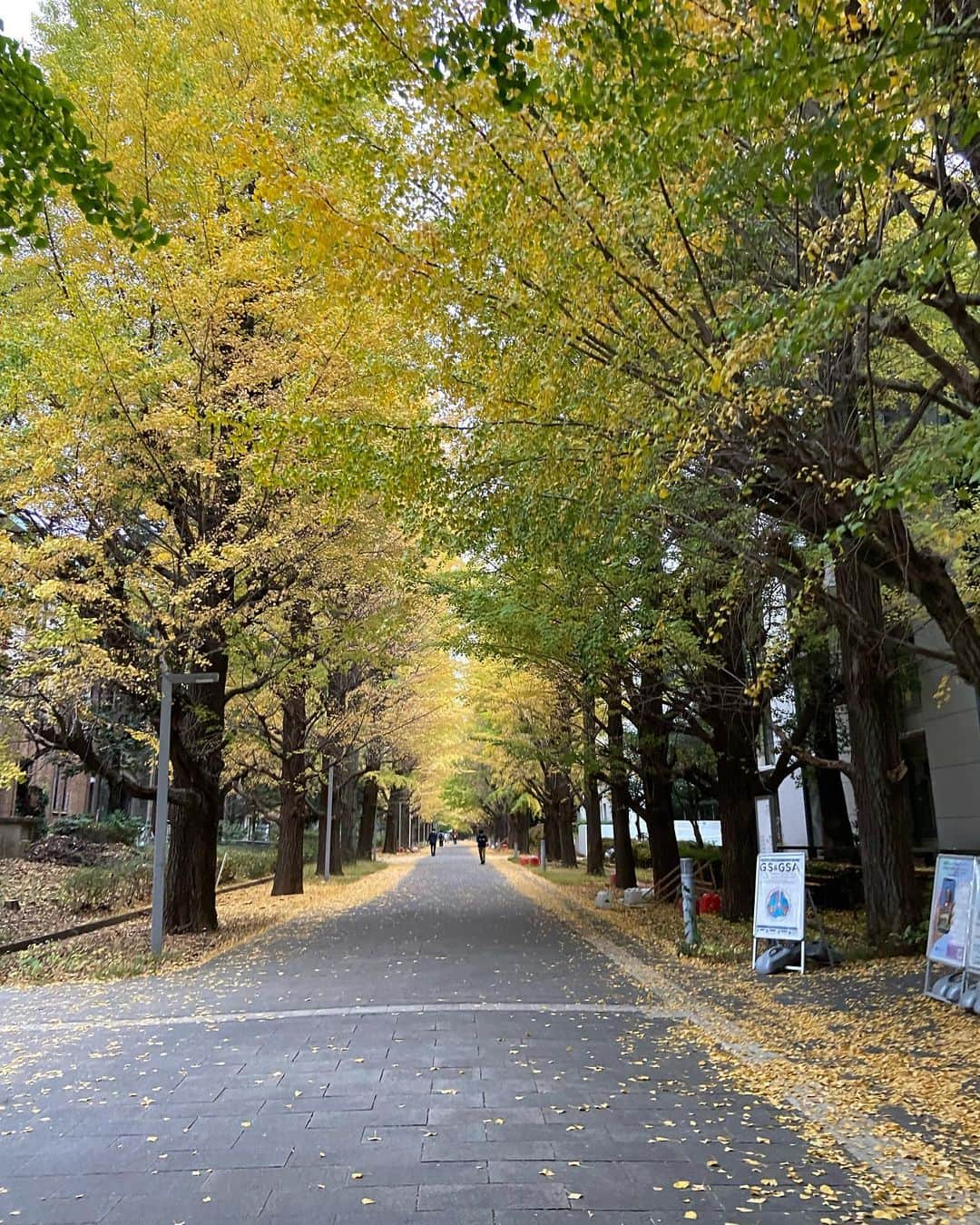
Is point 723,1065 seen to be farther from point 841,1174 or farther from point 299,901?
point 299,901

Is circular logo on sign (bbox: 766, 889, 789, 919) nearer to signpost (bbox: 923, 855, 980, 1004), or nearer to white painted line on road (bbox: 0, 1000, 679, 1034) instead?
signpost (bbox: 923, 855, 980, 1004)

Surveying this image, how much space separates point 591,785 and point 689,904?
11.8 meters

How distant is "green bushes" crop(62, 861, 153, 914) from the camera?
1573cm

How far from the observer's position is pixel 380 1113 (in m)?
5.21

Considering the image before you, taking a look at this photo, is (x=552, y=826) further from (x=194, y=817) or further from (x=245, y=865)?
(x=194, y=817)

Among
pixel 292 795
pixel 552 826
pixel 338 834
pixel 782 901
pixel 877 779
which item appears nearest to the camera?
pixel 782 901

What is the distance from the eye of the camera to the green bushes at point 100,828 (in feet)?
84.7

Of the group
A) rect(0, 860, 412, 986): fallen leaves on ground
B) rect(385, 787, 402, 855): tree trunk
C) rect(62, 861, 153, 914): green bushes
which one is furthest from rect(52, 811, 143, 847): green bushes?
rect(385, 787, 402, 855): tree trunk

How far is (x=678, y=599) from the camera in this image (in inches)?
473

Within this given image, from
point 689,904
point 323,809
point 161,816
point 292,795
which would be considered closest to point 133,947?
point 161,816

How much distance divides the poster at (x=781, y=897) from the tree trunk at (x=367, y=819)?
79.1 feet

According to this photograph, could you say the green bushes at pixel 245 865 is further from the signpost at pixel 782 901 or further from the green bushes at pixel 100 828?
the signpost at pixel 782 901

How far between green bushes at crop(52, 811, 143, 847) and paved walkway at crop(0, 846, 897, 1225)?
1754 centimetres

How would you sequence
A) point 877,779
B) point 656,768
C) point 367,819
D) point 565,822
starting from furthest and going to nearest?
point 367,819, point 565,822, point 656,768, point 877,779
